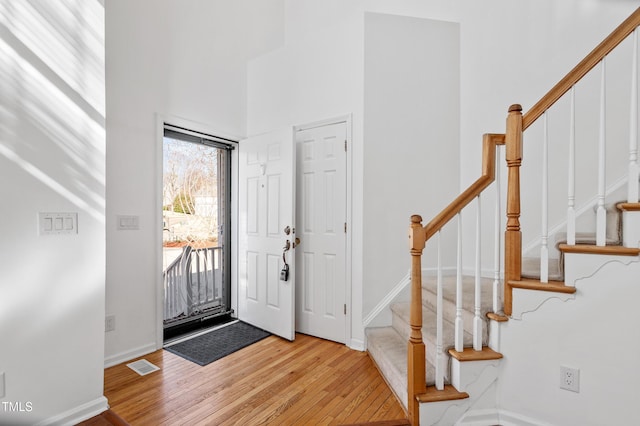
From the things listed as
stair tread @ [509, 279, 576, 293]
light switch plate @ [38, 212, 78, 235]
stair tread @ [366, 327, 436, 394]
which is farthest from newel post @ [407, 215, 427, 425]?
light switch plate @ [38, 212, 78, 235]

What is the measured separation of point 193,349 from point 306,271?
3.96 feet

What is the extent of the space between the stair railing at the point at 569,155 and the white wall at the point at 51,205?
2.39 meters

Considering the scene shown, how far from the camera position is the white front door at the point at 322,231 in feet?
9.38

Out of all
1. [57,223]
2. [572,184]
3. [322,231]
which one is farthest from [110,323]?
[572,184]

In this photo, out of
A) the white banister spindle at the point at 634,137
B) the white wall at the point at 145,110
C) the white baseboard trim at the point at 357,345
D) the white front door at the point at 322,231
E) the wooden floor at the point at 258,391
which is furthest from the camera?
the white front door at the point at 322,231

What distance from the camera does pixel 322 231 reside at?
9.79 ft

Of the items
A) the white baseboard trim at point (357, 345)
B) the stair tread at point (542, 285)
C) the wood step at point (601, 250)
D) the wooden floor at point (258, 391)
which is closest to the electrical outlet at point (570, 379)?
the stair tread at point (542, 285)

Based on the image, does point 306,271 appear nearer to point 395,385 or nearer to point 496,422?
point 395,385

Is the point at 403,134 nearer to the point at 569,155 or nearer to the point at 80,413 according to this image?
the point at 569,155

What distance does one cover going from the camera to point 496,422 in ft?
5.72

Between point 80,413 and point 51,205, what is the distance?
119cm

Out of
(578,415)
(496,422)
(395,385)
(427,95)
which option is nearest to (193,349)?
(395,385)

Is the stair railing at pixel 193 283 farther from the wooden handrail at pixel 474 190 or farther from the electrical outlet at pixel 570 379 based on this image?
the electrical outlet at pixel 570 379

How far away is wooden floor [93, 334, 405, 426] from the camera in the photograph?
5.95ft
